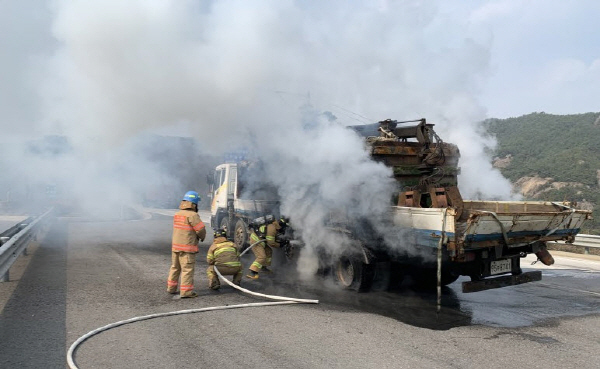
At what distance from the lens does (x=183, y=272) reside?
634 centimetres

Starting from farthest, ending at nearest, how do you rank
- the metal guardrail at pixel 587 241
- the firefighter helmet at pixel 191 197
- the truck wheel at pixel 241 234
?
the metal guardrail at pixel 587 241 → the truck wheel at pixel 241 234 → the firefighter helmet at pixel 191 197

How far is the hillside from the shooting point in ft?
97.2

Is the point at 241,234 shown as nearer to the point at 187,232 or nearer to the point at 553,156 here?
the point at 187,232

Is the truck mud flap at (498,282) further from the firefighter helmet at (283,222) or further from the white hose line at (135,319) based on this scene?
the firefighter helmet at (283,222)

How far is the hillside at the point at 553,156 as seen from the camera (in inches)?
1167

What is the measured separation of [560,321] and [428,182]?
2753mm

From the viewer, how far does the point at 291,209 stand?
332 inches

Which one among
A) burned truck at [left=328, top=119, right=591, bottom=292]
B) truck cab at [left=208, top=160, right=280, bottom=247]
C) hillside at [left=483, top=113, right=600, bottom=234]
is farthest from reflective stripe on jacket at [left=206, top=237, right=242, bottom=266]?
hillside at [left=483, top=113, right=600, bottom=234]

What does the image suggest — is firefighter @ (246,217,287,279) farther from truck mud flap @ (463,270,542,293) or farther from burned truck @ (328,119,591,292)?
truck mud flap @ (463,270,542,293)

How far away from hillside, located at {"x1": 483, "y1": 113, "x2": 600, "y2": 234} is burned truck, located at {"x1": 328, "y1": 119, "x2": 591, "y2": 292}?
66.8ft

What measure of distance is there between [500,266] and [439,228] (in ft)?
4.58

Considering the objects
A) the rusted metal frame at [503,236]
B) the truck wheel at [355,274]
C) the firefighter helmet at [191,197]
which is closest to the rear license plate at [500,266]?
the rusted metal frame at [503,236]

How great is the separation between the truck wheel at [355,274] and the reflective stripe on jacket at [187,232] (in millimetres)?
2356

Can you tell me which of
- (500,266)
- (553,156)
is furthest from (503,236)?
(553,156)
